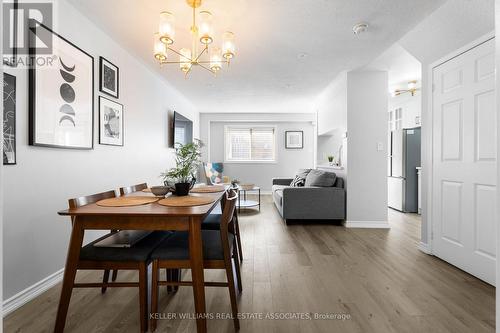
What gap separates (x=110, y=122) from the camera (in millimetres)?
2846

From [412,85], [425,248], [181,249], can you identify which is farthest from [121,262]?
[412,85]

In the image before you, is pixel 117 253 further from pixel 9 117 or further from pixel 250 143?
pixel 250 143

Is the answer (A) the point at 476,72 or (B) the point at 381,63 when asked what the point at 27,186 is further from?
(B) the point at 381,63

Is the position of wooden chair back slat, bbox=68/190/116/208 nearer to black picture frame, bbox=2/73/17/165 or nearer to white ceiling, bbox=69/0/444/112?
black picture frame, bbox=2/73/17/165

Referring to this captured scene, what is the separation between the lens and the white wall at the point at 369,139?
12.8 feet

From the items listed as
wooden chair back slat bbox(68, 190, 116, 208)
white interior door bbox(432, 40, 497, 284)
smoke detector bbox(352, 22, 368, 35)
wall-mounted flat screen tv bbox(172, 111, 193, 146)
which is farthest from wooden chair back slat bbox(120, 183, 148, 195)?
white interior door bbox(432, 40, 497, 284)

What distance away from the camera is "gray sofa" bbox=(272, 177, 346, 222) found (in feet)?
13.1

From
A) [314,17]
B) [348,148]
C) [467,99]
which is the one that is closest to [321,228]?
[348,148]

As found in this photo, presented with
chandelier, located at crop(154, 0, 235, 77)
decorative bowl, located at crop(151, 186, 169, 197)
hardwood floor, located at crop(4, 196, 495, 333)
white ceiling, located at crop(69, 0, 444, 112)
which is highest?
white ceiling, located at crop(69, 0, 444, 112)

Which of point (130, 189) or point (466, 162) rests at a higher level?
point (466, 162)

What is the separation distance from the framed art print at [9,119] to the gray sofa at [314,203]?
322 cm

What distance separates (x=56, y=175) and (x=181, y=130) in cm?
323

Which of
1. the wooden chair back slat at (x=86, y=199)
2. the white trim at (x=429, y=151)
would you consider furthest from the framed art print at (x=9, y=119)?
the white trim at (x=429, y=151)

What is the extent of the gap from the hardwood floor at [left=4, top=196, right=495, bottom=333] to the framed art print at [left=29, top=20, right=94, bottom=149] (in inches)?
49.1
